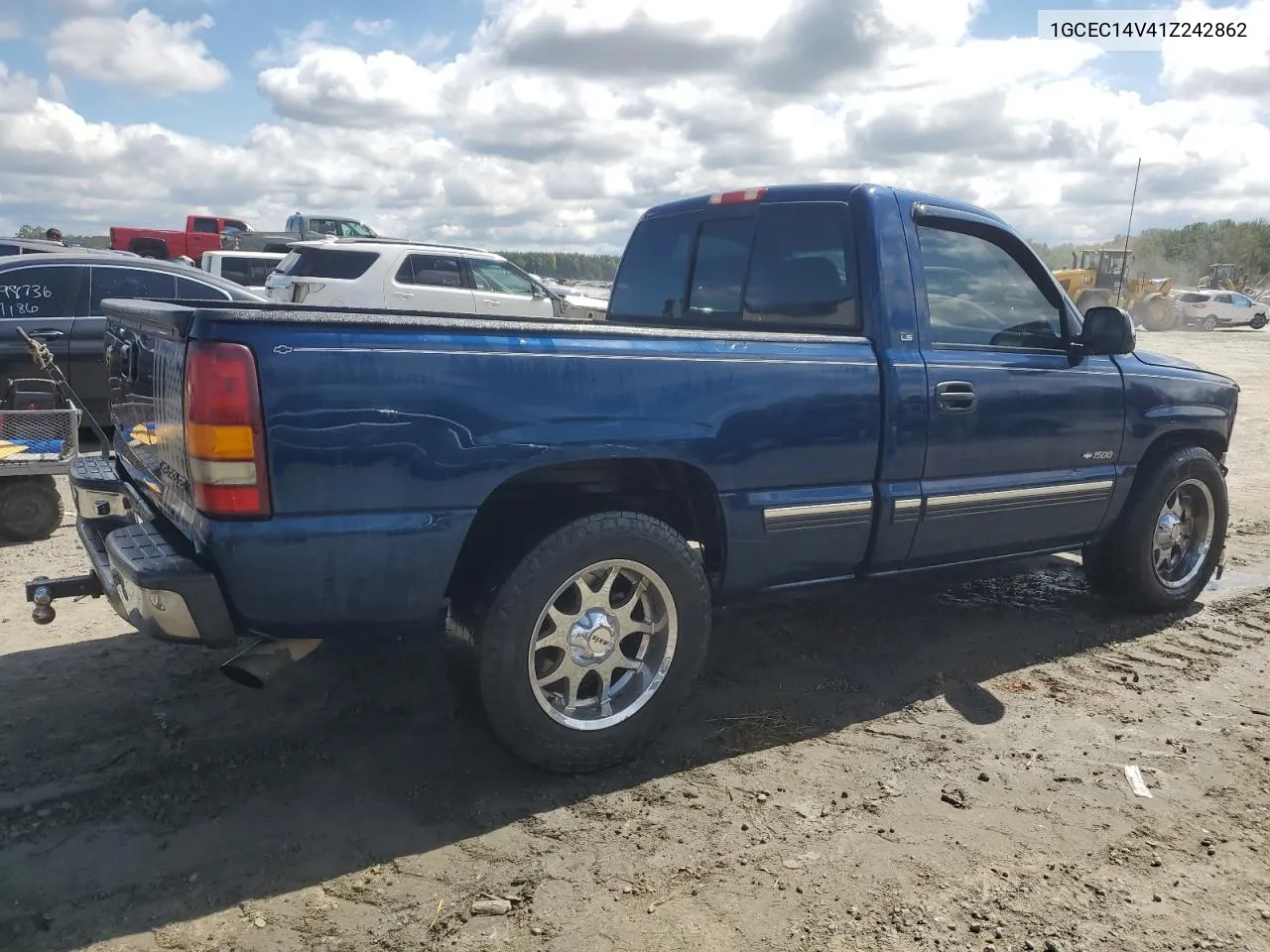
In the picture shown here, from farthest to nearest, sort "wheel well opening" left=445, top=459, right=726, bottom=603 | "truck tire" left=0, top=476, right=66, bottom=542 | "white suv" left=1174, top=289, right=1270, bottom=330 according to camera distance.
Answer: "white suv" left=1174, top=289, right=1270, bottom=330 < "truck tire" left=0, top=476, right=66, bottom=542 < "wheel well opening" left=445, top=459, right=726, bottom=603

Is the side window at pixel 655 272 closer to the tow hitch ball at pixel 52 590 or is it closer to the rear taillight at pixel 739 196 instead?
the rear taillight at pixel 739 196

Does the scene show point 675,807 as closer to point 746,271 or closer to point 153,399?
point 153,399

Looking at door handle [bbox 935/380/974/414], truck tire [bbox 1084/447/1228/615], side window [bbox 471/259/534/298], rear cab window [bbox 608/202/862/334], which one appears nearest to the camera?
door handle [bbox 935/380/974/414]

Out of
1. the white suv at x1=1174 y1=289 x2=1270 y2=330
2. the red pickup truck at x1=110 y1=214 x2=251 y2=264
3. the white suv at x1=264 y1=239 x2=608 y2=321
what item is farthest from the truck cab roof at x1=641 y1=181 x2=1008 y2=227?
the white suv at x1=1174 y1=289 x2=1270 y2=330

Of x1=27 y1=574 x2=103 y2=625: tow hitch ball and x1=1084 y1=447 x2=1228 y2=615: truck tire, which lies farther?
x1=1084 y1=447 x2=1228 y2=615: truck tire

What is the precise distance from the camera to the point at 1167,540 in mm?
5043

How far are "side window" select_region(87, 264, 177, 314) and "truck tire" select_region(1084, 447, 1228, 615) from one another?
24.6 ft

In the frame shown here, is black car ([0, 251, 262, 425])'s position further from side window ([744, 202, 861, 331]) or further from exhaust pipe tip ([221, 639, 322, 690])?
exhaust pipe tip ([221, 639, 322, 690])

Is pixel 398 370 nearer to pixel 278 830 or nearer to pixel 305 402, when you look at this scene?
pixel 305 402

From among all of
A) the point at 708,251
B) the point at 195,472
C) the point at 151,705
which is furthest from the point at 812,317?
the point at 151,705

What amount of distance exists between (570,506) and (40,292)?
261 inches

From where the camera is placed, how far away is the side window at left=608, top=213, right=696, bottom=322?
4.67m

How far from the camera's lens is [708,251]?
14.9 ft

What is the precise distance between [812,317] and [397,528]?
2017 mm
